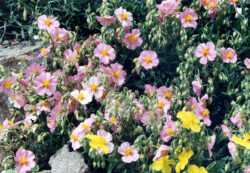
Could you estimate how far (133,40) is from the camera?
11.3 feet

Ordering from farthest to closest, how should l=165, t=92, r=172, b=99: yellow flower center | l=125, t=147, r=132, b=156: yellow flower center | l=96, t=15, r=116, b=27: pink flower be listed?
l=96, t=15, r=116, b=27: pink flower, l=165, t=92, r=172, b=99: yellow flower center, l=125, t=147, r=132, b=156: yellow flower center

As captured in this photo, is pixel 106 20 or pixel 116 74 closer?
pixel 116 74

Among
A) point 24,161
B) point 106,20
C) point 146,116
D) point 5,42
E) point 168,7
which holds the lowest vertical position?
point 24,161

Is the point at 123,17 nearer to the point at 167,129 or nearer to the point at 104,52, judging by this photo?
the point at 104,52

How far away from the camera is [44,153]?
330 cm

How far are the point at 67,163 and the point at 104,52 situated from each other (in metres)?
1.07

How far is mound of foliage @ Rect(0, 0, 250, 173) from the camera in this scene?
2750 mm

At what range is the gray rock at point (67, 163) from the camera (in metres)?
2.81

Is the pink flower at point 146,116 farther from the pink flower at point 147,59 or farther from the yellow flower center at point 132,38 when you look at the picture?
the yellow flower center at point 132,38

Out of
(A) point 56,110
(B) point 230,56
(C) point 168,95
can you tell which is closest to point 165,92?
(C) point 168,95

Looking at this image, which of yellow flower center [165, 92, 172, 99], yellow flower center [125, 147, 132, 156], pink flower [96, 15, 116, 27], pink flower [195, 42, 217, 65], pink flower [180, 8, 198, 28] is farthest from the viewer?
pink flower [180, 8, 198, 28]

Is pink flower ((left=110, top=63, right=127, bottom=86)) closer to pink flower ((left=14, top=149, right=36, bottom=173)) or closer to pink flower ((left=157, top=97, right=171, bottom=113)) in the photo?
pink flower ((left=157, top=97, right=171, bottom=113))

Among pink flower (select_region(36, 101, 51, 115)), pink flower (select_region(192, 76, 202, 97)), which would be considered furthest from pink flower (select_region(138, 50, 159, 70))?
pink flower (select_region(36, 101, 51, 115))

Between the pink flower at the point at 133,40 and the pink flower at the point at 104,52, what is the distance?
214 millimetres
